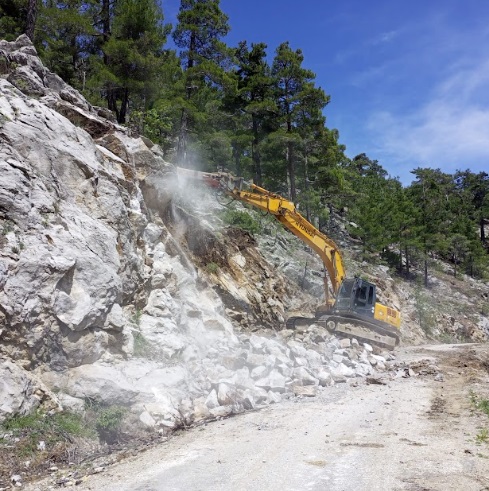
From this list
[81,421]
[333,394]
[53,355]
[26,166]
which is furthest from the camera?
[333,394]

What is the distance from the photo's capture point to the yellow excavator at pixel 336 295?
1672cm

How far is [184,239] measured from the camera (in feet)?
53.1

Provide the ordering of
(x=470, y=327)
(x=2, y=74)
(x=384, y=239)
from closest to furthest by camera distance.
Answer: (x=2, y=74), (x=470, y=327), (x=384, y=239)

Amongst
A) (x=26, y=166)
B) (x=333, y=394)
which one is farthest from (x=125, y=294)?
(x=333, y=394)

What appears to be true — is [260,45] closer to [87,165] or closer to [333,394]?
[87,165]

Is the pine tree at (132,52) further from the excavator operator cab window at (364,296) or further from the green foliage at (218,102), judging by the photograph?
the excavator operator cab window at (364,296)

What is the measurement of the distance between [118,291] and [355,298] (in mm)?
10764

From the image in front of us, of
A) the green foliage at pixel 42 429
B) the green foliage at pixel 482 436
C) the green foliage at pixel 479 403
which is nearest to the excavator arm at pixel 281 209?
the green foliage at pixel 479 403

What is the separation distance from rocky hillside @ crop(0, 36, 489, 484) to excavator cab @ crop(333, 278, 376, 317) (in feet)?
6.72

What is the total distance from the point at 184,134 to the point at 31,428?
16735mm

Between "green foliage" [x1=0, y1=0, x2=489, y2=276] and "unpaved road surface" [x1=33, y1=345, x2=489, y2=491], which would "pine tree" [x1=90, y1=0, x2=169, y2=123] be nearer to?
"green foliage" [x1=0, y1=0, x2=489, y2=276]

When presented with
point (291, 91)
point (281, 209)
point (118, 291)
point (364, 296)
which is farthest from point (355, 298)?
point (291, 91)

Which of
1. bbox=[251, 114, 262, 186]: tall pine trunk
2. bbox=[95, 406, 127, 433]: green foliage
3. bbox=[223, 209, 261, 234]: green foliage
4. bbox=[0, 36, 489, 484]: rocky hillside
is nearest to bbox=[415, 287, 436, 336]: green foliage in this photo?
bbox=[0, 36, 489, 484]: rocky hillside

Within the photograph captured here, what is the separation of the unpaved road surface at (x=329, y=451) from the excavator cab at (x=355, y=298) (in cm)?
701
